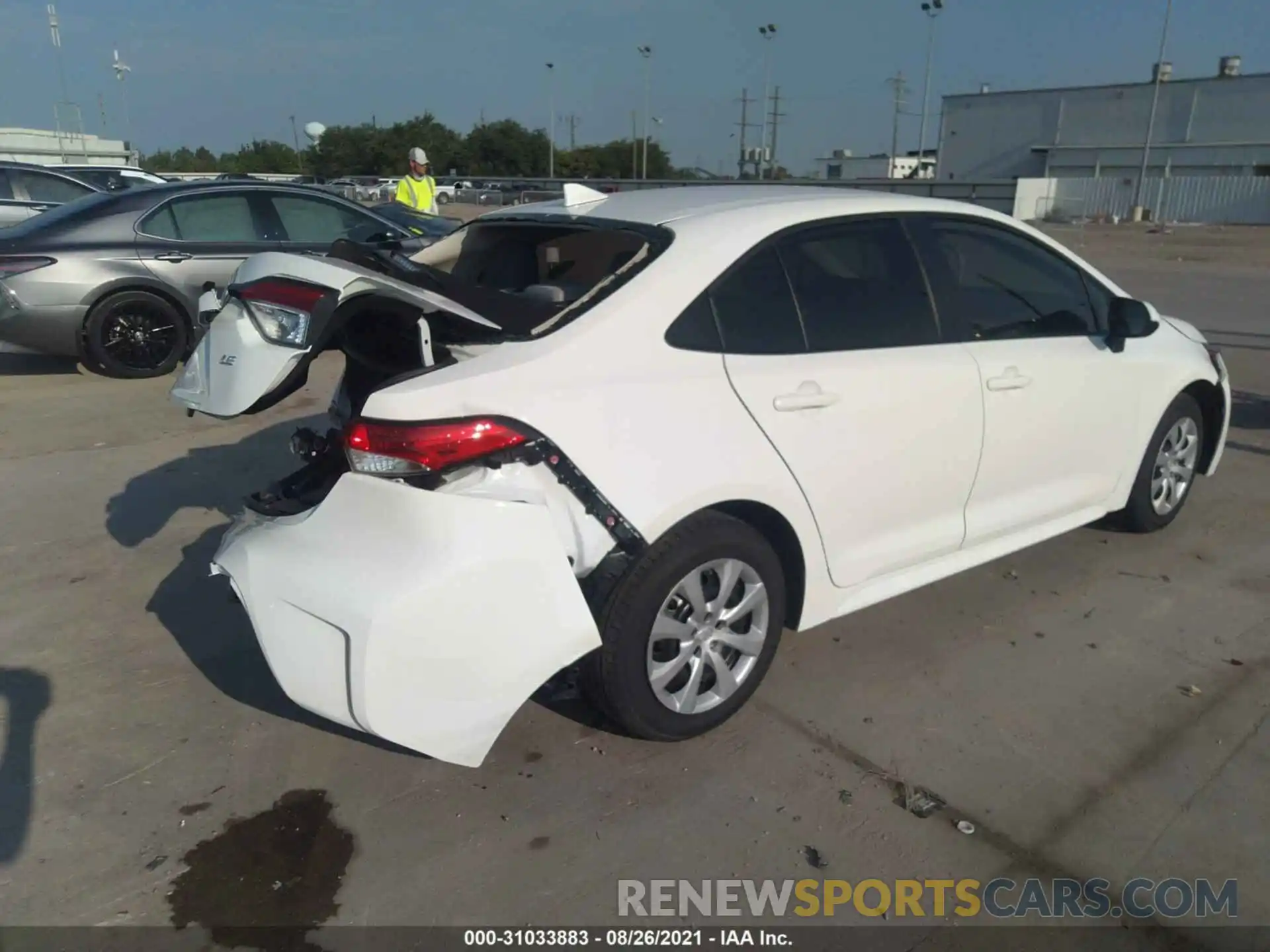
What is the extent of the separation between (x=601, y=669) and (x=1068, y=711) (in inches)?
66.8

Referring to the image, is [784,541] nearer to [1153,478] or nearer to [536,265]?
[536,265]

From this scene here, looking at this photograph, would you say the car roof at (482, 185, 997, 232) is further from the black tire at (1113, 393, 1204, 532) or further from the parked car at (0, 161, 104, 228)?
the parked car at (0, 161, 104, 228)

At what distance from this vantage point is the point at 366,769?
3.08 m

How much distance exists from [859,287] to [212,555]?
3184 millimetres

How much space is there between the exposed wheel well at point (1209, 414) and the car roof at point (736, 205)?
5.55 ft

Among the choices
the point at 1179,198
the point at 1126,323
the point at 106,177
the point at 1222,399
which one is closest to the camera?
the point at 1126,323

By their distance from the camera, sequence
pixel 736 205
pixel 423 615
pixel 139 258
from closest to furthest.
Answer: pixel 423 615
pixel 736 205
pixel 139 258

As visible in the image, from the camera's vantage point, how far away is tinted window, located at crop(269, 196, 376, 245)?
8.81 m

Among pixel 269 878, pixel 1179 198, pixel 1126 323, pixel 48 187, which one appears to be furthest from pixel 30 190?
pixel 1179 198

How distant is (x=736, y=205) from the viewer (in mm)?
3461

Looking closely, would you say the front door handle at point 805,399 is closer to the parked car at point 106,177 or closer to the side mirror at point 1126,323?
the side mirror at point 1126,323

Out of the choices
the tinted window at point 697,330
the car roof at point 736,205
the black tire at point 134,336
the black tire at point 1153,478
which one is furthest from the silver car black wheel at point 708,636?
the black tire at point 134,336

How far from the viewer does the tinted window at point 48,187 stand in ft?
42.0

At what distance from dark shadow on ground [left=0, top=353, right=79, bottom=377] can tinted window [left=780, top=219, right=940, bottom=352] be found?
7812 millimetres
